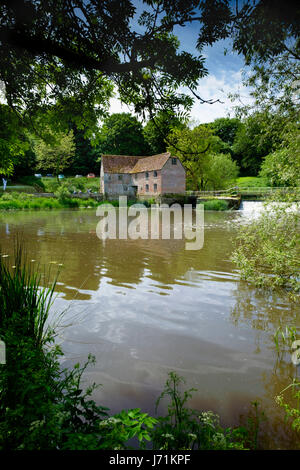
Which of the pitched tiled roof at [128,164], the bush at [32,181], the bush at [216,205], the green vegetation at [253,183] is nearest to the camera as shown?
the bush at [216,205]

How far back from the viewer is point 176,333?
4.73 metres

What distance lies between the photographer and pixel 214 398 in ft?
10.7

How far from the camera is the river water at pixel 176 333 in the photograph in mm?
3309

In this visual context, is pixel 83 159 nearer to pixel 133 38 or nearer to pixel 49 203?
pixel 49 203

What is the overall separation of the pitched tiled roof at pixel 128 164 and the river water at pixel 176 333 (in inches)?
1471

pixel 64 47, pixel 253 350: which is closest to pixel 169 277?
pixel 253 350

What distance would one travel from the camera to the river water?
3309mm

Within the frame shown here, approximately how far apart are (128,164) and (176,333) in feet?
158

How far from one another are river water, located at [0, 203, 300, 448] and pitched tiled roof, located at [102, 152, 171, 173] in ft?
123

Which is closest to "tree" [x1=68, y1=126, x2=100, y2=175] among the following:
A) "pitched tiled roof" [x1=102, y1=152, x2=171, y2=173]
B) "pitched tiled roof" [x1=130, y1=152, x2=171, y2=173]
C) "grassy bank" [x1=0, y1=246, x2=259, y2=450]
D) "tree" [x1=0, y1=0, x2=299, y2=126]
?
"pitched tiled roof" [x1=102, y1=152, x2=171, y2=173]

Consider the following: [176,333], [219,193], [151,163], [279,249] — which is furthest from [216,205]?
[176,333]

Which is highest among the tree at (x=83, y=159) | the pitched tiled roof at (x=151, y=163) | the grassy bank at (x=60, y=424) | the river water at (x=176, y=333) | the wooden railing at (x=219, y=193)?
the tree at (x=83, y=159)

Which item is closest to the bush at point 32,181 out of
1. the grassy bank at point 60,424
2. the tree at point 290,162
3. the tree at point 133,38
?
the tree at point 290,162

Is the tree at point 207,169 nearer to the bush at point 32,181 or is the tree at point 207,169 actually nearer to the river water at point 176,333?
the bush at point 32,181
